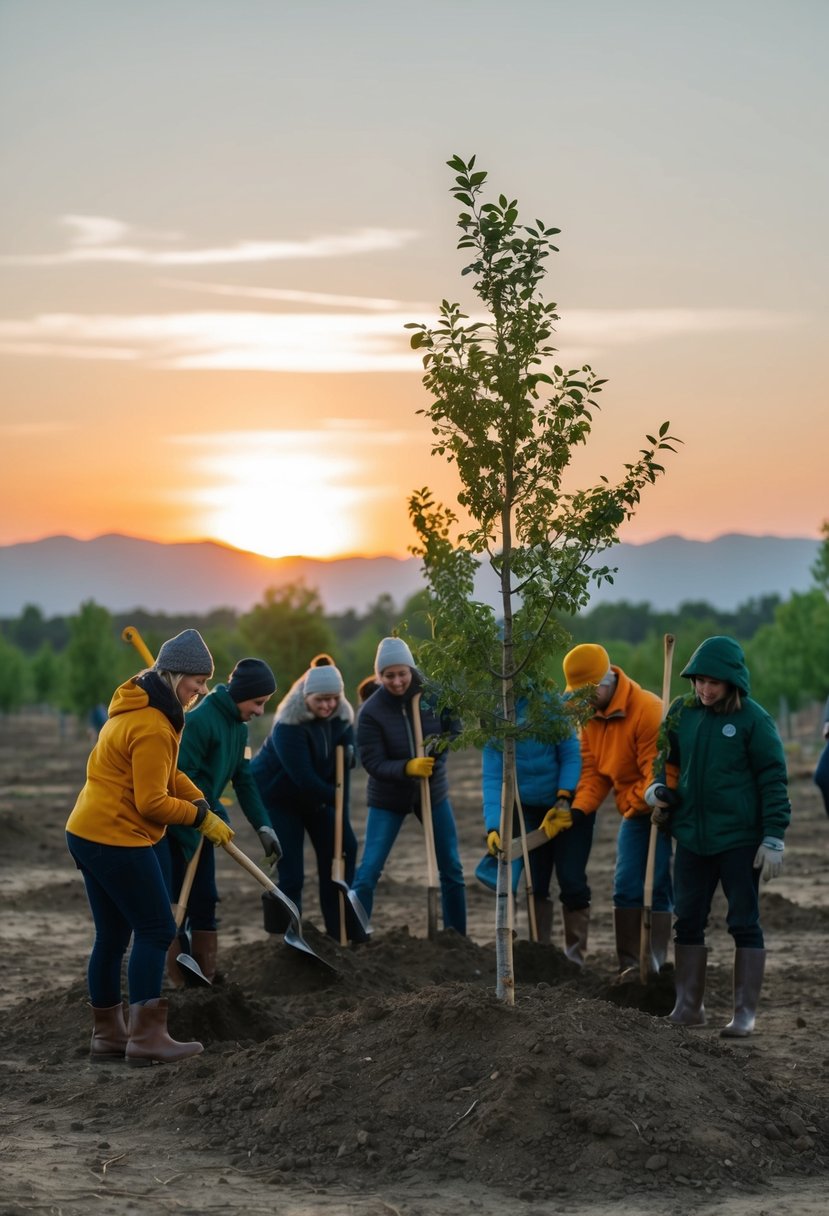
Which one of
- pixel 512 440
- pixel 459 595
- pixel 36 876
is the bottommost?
pixel 36 876

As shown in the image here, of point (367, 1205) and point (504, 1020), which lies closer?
point (367, 1205)

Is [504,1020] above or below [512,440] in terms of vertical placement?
below

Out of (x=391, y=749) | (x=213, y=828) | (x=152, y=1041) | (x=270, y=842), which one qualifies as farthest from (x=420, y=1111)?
(x=391, y=749)

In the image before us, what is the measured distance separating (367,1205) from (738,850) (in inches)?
125

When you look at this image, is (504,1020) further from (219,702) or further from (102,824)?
(219,702)

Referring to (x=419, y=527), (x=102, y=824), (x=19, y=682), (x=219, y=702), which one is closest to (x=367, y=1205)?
(x=102, y=824)

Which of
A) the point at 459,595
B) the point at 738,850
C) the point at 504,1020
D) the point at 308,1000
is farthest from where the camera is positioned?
the point at 308,1000

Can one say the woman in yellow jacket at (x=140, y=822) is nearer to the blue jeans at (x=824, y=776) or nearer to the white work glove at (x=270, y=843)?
the white work glove at (x=270, y=843)

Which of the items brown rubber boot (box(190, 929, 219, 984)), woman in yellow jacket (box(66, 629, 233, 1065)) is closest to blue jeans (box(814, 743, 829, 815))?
brown rubber boot (box(190, 929, 219, 984))

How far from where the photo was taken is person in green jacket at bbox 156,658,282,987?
325 inches

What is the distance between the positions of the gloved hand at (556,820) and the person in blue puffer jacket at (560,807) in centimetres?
A: 4

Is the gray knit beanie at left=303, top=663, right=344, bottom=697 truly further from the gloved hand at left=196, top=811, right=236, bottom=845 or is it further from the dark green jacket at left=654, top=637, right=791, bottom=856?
the dark green jacket at left=654, top=637, right=791, bottom=856

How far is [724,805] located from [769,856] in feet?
1.12

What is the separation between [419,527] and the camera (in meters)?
6.75
